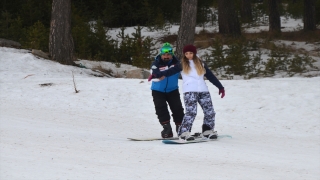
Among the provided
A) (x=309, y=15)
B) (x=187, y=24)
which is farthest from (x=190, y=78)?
(x=309, y=15)

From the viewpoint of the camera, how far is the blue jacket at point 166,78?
8312 mm

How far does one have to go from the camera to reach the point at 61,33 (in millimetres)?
17438

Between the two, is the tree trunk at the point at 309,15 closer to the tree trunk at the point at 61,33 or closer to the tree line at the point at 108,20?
the tree line at the point at 108,20

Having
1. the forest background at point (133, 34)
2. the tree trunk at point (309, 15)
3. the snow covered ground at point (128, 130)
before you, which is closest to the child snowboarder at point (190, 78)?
the snow covered ground at point (128, 130)

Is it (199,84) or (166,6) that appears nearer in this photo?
(199,84)

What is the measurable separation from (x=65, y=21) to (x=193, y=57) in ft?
32.6

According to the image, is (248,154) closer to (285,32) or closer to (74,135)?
(74,135)

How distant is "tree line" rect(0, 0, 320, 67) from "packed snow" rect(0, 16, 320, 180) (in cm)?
163

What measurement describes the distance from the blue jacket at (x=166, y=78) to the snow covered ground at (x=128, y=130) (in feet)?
2.91

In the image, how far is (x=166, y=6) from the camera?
2905 centimetres

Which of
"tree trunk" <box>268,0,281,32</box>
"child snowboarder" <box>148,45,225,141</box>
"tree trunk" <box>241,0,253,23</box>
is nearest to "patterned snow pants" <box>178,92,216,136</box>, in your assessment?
"child snowboarder" <box>148,45,225,141</box>

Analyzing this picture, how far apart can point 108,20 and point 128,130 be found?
17762 millimetres

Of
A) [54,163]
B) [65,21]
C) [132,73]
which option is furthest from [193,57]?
[65,21]

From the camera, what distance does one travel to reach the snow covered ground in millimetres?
6035
